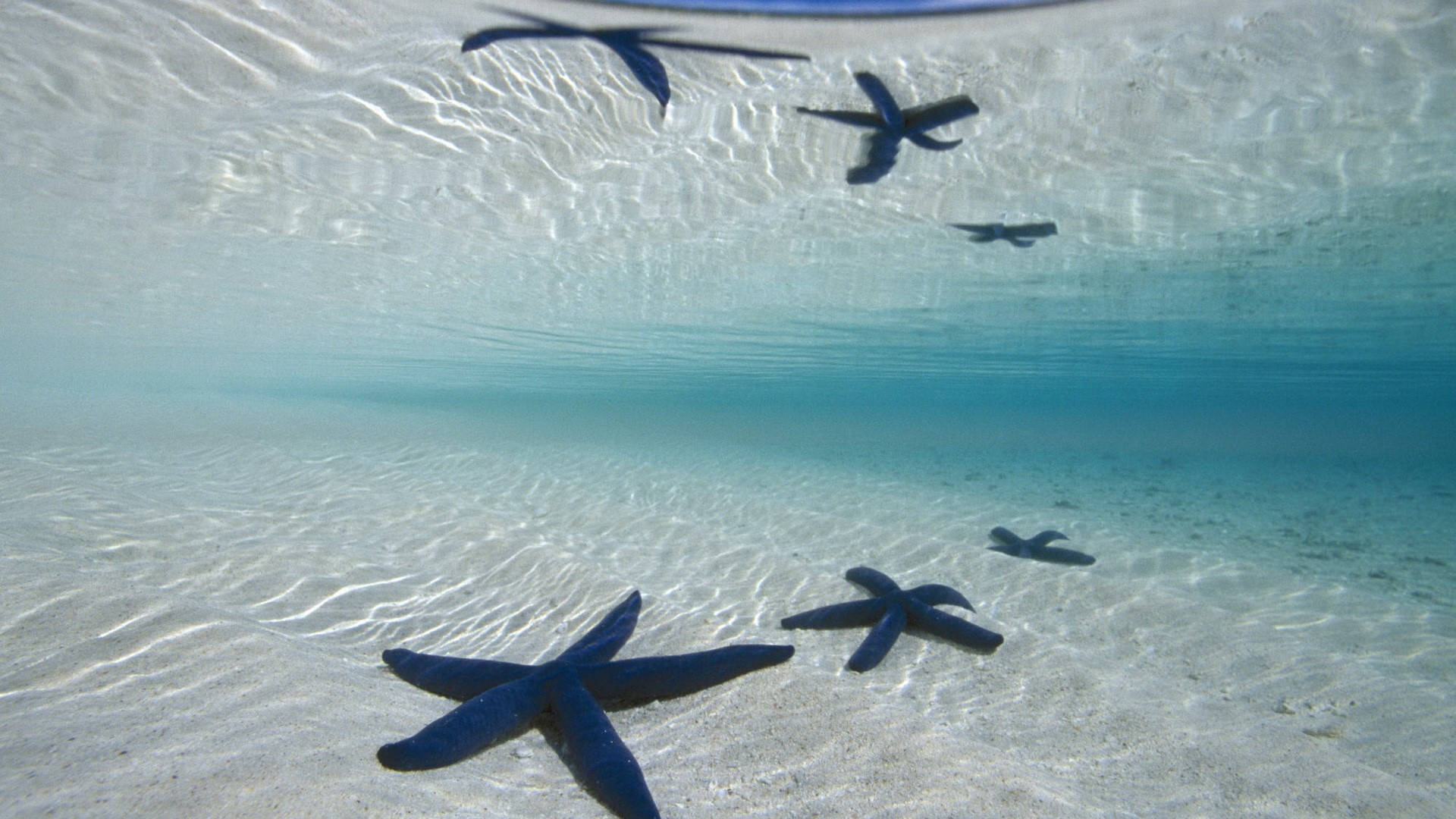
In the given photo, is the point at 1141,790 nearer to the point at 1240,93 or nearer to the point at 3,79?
the point at 1240,93

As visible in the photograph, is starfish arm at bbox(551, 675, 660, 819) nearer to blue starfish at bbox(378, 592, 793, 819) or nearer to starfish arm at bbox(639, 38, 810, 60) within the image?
blue starfish at bbox(378, 592, 793, 819)

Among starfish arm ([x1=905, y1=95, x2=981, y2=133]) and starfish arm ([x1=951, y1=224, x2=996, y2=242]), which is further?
Result: starfish arm ([x1=951, y1=224, x2=996, y2=242])

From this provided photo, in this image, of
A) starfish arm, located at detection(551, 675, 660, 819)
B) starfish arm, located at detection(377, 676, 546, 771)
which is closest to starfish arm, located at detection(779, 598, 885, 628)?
starfish arm, located at detection(551, 675, 660, 819)

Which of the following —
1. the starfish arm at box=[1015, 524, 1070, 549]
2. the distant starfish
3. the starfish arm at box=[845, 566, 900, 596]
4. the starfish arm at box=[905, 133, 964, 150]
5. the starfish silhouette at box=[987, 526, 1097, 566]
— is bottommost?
the starfish silhouette at box=[987, 526, 1097, 566]

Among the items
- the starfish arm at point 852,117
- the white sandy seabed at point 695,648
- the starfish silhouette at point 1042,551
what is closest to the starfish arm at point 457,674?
the white sandy seabed at point 695,648

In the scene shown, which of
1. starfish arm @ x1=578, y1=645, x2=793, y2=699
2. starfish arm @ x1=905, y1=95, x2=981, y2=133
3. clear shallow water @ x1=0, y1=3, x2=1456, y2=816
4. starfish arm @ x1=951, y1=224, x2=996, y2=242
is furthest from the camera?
starfish arm @ x1=951, y1=224, x2=996, y2=242

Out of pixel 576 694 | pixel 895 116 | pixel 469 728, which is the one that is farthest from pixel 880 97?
pixel 469 728

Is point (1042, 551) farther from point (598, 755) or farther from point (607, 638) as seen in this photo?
point (598, 755)

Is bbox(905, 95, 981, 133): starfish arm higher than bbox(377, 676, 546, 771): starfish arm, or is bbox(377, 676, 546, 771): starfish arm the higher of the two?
bbox(905, 95, 981, 133): starfish arm
